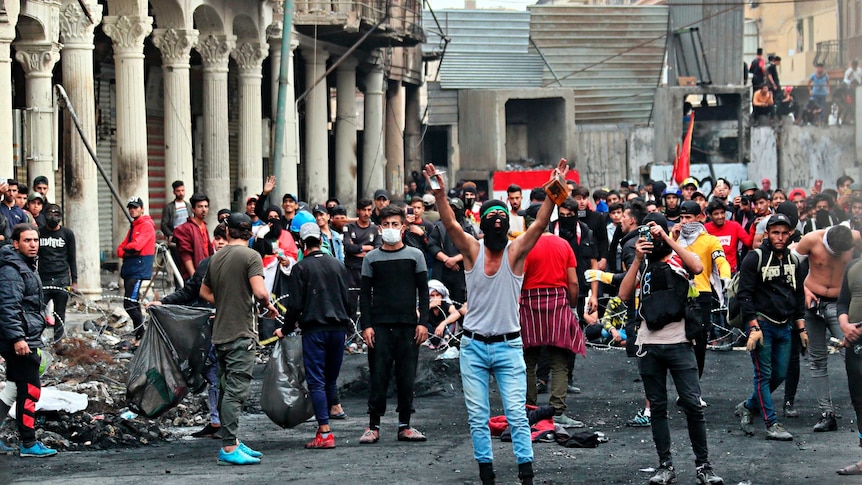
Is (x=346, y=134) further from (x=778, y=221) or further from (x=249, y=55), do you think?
(x=778, y=221)

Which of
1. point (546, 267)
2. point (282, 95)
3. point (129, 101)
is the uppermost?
point (282, 95)

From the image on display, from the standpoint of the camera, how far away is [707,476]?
827cm

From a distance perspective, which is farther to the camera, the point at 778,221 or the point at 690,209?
Result: the point at 690,209

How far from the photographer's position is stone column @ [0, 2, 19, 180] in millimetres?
17031

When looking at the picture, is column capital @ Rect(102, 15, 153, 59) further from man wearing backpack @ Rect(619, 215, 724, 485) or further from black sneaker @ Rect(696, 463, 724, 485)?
black sneaker @ Rect(696, 463, 724, 485)

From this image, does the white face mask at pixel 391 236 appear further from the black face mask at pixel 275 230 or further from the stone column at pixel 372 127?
the stone column at pixel 372 127

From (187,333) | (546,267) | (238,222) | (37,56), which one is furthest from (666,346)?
(37,56)

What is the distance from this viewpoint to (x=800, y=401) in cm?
1197

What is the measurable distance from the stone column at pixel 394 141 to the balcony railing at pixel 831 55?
32.0m

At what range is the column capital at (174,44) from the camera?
22516mm

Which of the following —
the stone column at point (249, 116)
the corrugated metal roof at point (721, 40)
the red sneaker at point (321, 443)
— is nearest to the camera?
the red sneaker at point (321, 443)

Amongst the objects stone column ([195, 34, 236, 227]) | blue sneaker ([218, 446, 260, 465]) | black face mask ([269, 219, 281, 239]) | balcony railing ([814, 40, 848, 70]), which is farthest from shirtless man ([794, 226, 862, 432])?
stone column ([195, 34, 236, 227])

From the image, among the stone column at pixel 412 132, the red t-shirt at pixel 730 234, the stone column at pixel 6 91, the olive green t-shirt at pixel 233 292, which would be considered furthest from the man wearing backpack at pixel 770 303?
the stone column at pixel 412 132

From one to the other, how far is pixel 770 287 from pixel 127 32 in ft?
43.7
